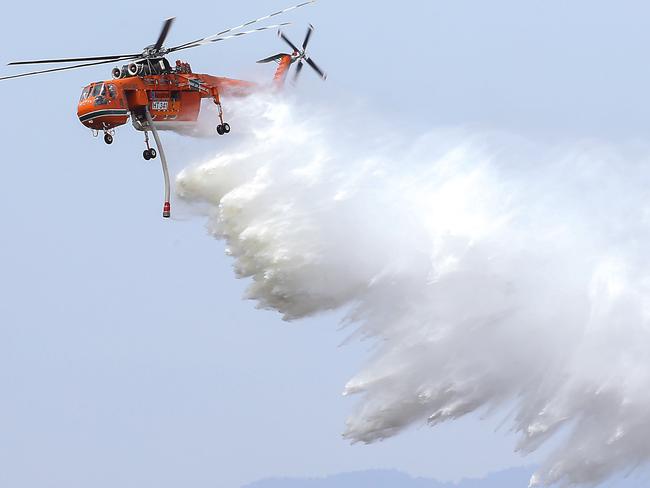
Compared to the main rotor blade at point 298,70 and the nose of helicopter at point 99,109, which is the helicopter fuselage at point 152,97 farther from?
the main rotor blade at point 298,70

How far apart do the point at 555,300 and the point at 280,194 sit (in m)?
8.22

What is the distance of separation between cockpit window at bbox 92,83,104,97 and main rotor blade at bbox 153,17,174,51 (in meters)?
2.04

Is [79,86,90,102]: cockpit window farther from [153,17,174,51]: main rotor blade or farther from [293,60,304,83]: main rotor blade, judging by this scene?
[293,60,304,83]: main rotor blade

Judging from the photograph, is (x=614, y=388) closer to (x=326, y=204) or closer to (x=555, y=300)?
(x=555, y=300)

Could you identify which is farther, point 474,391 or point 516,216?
point 516,216

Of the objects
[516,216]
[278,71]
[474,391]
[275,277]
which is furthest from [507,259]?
[278,71]

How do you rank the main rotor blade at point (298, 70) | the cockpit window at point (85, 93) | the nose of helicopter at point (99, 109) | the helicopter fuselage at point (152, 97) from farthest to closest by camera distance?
the main rotor blade at point (298, 70) < the cockpit window at point (85, 93) < the helicopter fuselage at point (152, 97) < the nose of helicopter at point (99, 109)

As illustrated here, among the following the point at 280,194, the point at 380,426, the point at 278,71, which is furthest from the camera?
the point at 278,71

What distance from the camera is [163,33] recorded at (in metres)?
39.0

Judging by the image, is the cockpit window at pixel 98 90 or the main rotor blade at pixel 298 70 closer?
the cockpit window at pixel 98 90

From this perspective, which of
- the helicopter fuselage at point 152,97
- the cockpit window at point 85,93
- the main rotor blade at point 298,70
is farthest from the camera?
the main rotor blade at point 298,70

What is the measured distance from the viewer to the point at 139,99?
128 feet

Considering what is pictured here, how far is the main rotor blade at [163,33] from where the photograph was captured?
127 ft

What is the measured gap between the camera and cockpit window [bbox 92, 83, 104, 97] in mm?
38344
